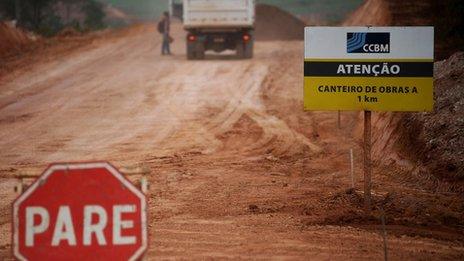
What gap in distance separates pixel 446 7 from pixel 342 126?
5.34 meters

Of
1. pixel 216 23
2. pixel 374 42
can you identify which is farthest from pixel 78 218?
pixel 216 23

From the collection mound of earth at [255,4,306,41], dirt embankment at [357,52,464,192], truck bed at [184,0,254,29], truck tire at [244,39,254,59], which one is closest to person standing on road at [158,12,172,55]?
truck bed at [184,0,254,29]

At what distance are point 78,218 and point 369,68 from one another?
15.8ft

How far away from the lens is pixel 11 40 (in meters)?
28.5

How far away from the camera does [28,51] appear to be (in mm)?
27828

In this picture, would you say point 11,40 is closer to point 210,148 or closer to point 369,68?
point 210,148

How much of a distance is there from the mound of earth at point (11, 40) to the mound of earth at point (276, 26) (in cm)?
1522

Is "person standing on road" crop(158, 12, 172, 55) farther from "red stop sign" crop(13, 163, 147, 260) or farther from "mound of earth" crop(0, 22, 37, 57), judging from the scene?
"red stop sign" crop(13, 163, 147, 260)

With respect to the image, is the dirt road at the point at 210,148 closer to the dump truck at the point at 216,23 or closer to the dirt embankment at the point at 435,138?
the dirt embankment at the point at 435,138

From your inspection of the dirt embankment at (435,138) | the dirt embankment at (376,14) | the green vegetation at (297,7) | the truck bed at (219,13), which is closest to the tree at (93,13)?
the green vegetation at (297,7)

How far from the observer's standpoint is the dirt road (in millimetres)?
7234

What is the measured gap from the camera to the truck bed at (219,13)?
26328 mm

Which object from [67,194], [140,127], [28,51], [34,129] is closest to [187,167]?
[140,127]

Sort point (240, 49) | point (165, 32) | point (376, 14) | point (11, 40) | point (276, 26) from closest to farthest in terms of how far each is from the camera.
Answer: point (376, 14) → point (240, 49) → point (11, 40) → point (165, 32) → point (276, 26)
